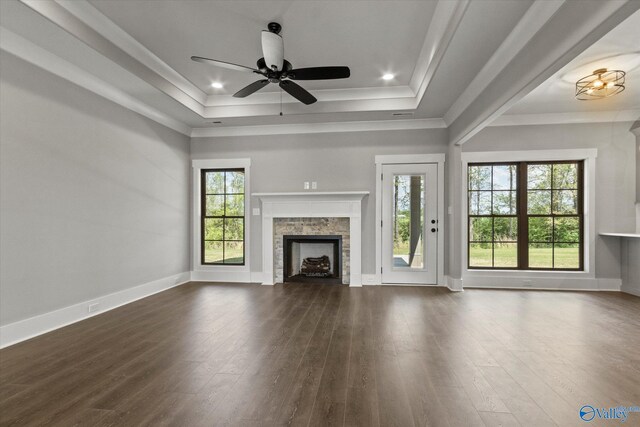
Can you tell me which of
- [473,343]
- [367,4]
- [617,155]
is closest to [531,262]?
[617,155]

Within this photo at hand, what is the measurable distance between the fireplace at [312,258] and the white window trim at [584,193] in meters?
2.21

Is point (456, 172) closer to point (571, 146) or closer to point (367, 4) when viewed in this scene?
point (571, 146)

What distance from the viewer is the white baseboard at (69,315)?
287 centimetres

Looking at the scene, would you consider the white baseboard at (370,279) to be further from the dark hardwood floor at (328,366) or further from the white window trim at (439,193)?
the dark hardwood floor at (328,366)

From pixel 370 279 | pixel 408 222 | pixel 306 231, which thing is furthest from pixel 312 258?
pixel 408 222

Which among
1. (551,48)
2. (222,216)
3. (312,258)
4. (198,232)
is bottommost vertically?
(312,258)

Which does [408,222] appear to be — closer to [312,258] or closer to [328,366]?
[312,258]

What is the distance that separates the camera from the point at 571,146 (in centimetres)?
508

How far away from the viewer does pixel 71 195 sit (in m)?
3.48

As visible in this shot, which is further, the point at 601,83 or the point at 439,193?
the point at 439,193

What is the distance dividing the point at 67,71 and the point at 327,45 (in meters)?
2.86

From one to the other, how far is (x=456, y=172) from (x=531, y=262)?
2041mm

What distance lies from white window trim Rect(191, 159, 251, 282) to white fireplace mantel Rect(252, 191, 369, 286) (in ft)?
1.09

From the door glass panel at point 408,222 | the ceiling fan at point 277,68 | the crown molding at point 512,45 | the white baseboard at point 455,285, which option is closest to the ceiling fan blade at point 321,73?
the ceiling fan at point 277,68
